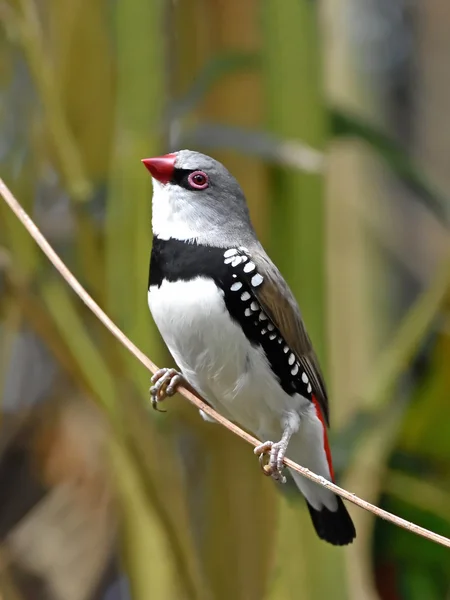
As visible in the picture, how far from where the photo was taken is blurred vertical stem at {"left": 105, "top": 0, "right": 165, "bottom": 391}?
1008 millimetres

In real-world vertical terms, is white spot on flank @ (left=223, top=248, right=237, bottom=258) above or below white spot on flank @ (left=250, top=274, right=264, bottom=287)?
above

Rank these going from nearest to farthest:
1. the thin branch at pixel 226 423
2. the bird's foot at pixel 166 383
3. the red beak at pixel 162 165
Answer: the thin branch at pixel 226 423
the red beak at pixel 162 165
the bird's foot at pixel 166 383

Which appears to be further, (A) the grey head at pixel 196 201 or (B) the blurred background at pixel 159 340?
(B) the blurred background at pixel 159 340

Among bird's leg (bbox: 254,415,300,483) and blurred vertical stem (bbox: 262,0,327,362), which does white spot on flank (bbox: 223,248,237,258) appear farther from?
blurred vertical stem (bbox: 262,0,327,362)

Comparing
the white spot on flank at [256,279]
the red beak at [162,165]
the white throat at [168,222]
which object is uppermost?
the red beak at [162,165]

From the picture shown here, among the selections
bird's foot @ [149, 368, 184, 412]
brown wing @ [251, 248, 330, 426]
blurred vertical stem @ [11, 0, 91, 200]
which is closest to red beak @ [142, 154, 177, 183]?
brown wing @ [251, 248, 330, 426]

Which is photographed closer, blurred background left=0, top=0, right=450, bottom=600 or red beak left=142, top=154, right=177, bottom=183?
red beak left=142, top=154, right=177, bottom=183

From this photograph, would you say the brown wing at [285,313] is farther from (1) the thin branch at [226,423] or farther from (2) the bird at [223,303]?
(1) the thin branch at [226,423]

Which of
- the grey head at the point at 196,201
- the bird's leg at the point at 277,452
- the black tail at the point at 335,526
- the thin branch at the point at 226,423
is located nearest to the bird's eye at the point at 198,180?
the grey head at the point at 196,201

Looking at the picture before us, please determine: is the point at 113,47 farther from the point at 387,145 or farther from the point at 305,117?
the point at 387,145

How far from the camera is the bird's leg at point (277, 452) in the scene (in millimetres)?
783

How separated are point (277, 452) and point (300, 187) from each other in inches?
16.2

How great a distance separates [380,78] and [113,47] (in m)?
1.18

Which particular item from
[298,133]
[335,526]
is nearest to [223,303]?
[335,526]
